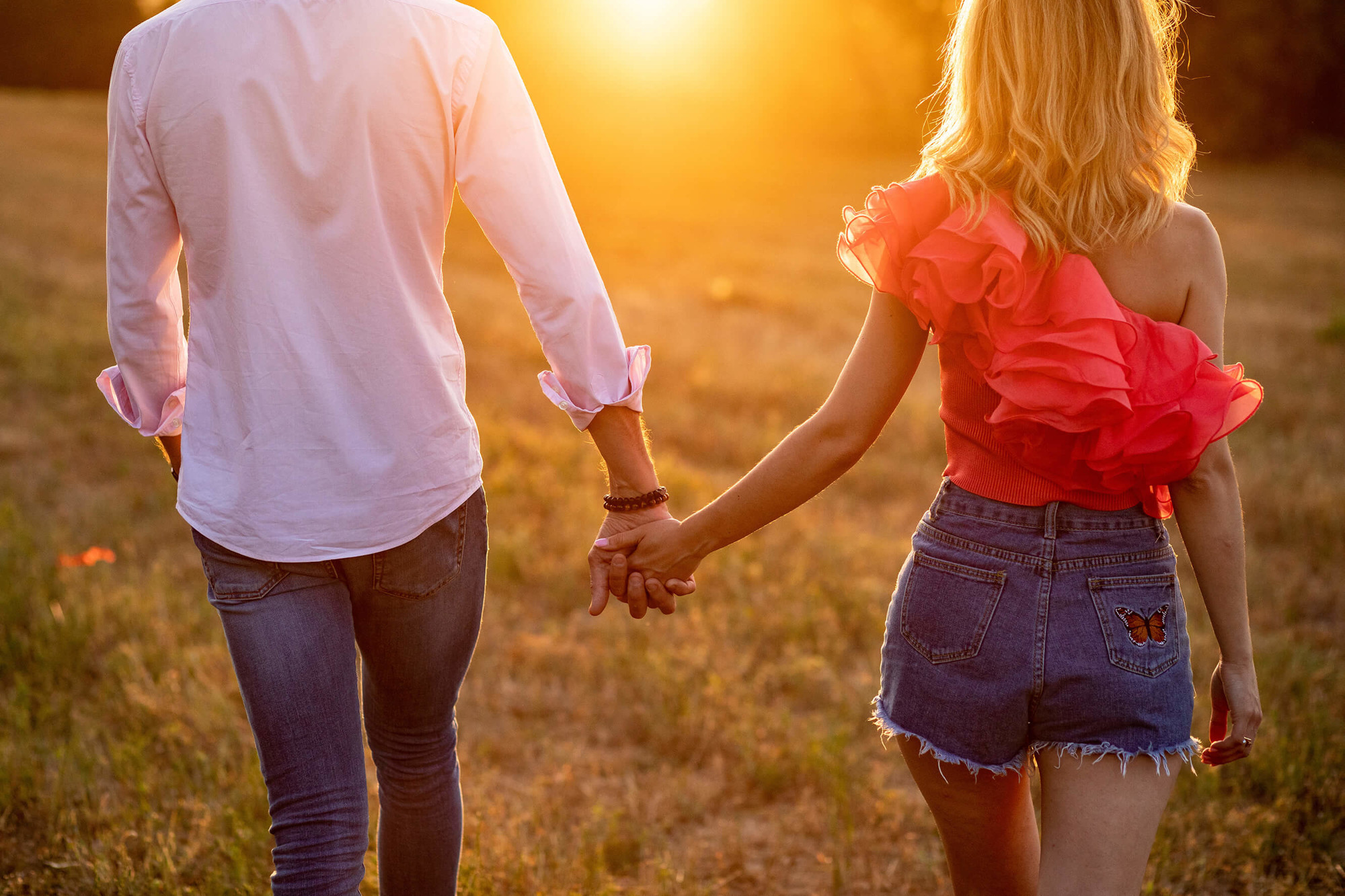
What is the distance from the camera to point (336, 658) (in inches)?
77.9

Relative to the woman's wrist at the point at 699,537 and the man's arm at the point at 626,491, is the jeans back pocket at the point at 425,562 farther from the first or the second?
the woman's wrist at the point at 699,537

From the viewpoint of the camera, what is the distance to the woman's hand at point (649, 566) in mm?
2461

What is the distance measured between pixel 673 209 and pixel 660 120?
1023 cm

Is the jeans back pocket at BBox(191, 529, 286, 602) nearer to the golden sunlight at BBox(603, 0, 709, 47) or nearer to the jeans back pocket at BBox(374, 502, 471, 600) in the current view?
the jeans back pocket at BBox(374, 502, 471, 600)

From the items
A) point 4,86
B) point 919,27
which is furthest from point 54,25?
point 919,27

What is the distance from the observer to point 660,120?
101 ft

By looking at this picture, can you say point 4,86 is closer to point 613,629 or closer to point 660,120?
point 660,120

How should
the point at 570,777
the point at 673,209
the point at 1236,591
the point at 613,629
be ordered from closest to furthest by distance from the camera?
the point at 1236,591 → the point at 570,777 → the point at 613,629 → the point at 673,209

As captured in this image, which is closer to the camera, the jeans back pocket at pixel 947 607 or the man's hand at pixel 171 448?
the jeans back pocket at pixel 947 607

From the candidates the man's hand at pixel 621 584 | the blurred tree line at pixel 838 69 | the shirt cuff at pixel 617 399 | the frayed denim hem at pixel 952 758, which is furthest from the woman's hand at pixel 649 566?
the blurred tree line at pixel 838 69

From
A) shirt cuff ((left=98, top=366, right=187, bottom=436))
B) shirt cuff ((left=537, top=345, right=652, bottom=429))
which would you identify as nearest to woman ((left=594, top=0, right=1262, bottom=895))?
shirt cuff ((left=537, top=345, right=652, bottom=429))

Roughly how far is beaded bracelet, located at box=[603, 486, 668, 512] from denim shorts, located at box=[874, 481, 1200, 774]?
678mm

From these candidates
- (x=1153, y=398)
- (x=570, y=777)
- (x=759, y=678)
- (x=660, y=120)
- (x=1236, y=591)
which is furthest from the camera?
(x=660, y=120)

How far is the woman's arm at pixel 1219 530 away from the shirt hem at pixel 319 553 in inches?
51.4
